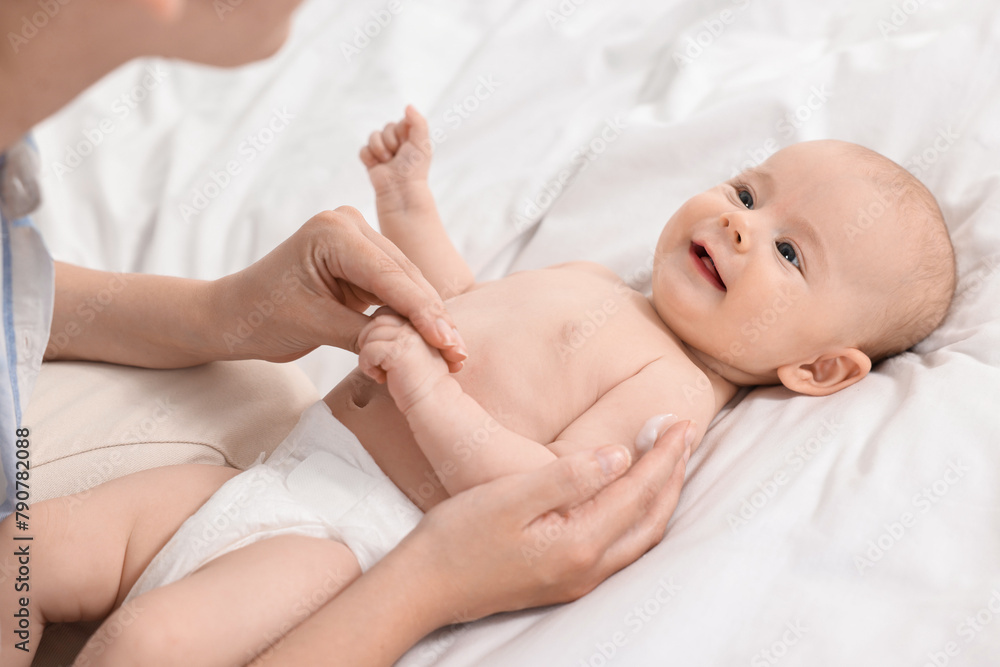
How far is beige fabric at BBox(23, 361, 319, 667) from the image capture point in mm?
1201

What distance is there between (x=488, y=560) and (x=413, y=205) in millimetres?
834

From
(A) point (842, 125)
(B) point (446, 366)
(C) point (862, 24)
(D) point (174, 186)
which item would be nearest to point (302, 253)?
(B) point (446, 366)

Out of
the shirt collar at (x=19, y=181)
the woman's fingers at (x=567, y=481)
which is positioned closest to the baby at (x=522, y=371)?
the woman's fingers at (x=567, y=481)

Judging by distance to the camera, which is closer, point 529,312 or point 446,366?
point 446,366

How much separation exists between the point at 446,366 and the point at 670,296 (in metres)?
0.49

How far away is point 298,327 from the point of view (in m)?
1.25

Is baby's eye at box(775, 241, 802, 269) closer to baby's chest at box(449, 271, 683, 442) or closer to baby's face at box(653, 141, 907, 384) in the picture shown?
baby's face at box(653, 141, 907, 384)

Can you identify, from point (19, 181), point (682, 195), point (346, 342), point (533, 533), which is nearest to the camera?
point (19, 181)

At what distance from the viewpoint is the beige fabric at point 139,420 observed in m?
1.20

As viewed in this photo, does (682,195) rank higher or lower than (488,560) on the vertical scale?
higher

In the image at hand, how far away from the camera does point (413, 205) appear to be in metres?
1.61

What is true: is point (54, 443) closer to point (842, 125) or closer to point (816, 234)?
point (816, 234)

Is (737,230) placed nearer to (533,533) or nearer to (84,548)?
(533,533)

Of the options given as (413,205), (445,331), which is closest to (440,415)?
(445,331)
